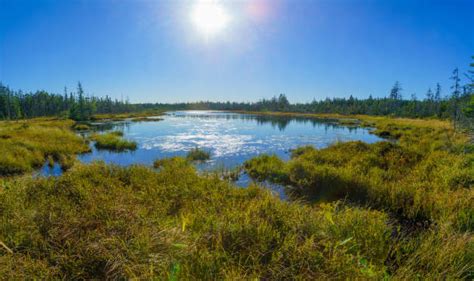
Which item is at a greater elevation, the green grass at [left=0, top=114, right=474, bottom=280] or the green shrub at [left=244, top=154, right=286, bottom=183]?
the green grass at [left=0, top=114, right=474, bottom=280]

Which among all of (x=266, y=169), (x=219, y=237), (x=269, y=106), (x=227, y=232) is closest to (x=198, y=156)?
(x=266, y=169)

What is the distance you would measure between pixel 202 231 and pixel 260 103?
133m

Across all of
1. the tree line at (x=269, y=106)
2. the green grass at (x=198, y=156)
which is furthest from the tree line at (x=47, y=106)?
the green grass at (x=198, y=156)

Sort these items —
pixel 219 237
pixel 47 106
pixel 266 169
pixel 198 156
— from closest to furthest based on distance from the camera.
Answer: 1. pixel 219 237
2. pixel 266 169
3. pixel 198 156
4. pixel 47 106

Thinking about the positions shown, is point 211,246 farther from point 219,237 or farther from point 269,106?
point 269,106

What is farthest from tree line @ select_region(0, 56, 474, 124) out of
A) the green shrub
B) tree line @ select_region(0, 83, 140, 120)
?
the green shrub

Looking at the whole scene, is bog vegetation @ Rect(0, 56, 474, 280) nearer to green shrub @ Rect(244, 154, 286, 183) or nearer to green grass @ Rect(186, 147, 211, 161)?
green shrub @ Rect(244, 154, 286, 183)

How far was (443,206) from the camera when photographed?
A: 18.2ft

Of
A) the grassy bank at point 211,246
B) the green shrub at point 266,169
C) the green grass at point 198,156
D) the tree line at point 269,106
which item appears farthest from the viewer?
the tree line at point 269,106

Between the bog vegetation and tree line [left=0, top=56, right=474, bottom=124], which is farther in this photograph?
tree line [left=0, top=56, right=474, bottom=124]

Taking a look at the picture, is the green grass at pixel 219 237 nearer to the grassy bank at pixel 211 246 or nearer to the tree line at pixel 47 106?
the grassy bank at pixel 211 246

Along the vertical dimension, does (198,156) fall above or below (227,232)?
below

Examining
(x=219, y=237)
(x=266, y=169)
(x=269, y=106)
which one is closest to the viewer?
(x=219, y=237)

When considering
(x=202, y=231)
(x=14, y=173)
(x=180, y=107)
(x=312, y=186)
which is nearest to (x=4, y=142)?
(x=14, y=173)
